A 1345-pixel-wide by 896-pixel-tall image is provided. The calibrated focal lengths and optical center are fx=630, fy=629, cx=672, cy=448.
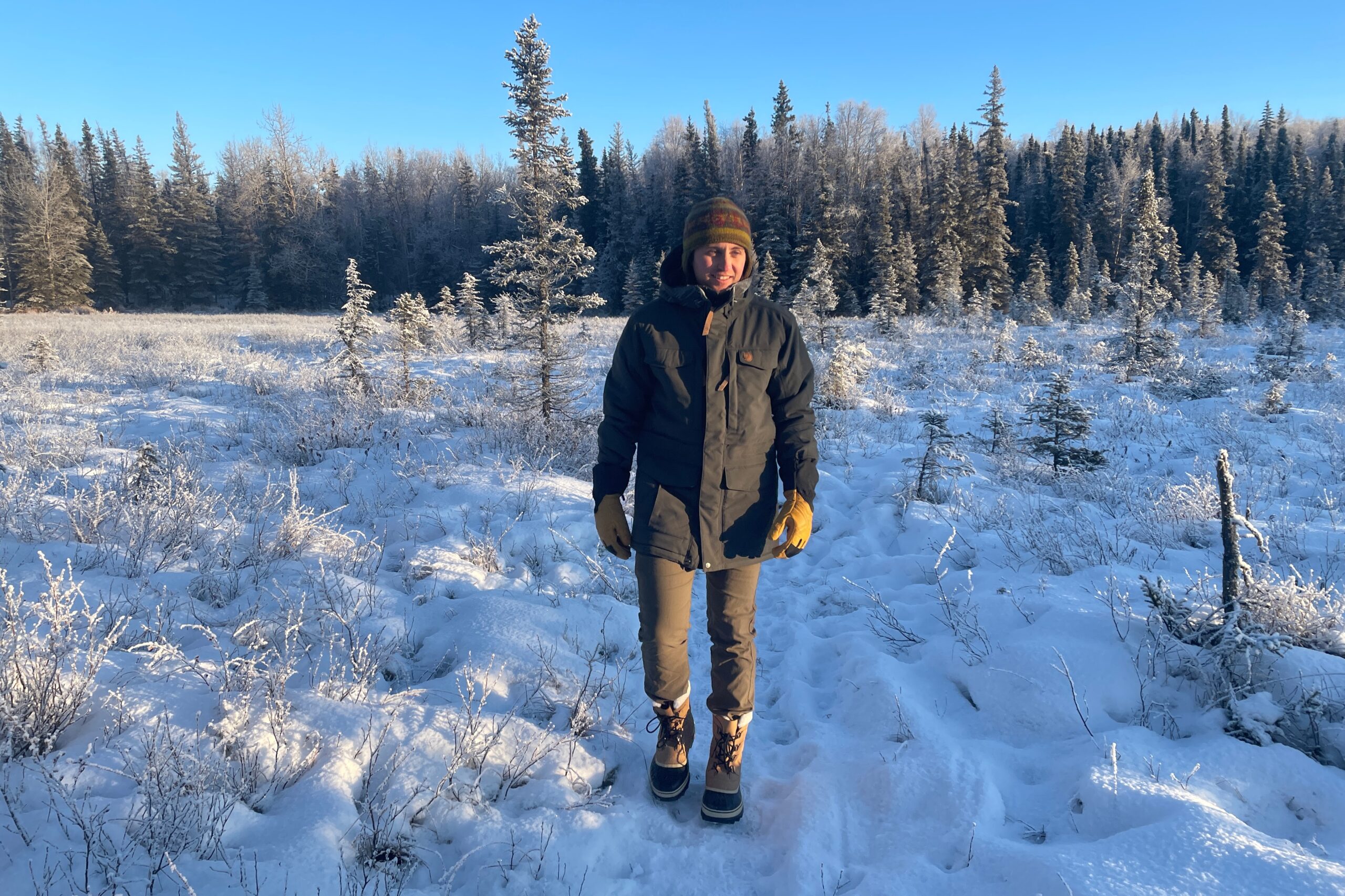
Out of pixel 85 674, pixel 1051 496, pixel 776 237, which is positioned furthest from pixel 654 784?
pixel 776 237

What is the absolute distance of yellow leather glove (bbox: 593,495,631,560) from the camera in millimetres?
2607

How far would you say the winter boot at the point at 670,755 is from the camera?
2584 mm

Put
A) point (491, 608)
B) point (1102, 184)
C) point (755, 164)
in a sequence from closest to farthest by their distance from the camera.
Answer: point (491, 608)
point (1102, 184)
point (755, 164)

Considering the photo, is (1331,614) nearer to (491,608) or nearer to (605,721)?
(605,721)

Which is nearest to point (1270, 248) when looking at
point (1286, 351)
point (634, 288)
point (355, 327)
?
point (1286, 351)

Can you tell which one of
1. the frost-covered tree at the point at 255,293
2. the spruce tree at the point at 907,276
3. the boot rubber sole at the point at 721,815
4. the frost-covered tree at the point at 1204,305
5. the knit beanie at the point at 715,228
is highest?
the frost-covered tree at the point at 255,293

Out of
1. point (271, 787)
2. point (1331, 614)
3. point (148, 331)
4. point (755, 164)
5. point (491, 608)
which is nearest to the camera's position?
point (271, 787)

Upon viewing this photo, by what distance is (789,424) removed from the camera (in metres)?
2.55

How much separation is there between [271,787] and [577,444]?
20.2ft

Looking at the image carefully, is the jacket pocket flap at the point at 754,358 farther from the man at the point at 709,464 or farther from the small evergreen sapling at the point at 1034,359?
the small evergreen sapling at the point at 1034,359

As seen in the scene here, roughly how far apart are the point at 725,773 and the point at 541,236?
8.52m

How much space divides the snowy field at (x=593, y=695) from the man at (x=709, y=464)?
46 cm

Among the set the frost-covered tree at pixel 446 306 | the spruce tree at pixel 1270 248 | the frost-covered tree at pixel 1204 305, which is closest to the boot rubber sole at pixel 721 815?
the frost-covered tree at pixel 446 306

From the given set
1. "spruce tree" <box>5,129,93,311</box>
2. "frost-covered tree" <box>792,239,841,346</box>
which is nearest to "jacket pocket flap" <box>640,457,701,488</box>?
"frost-covered tree" <box>792,239,841,346</box>
